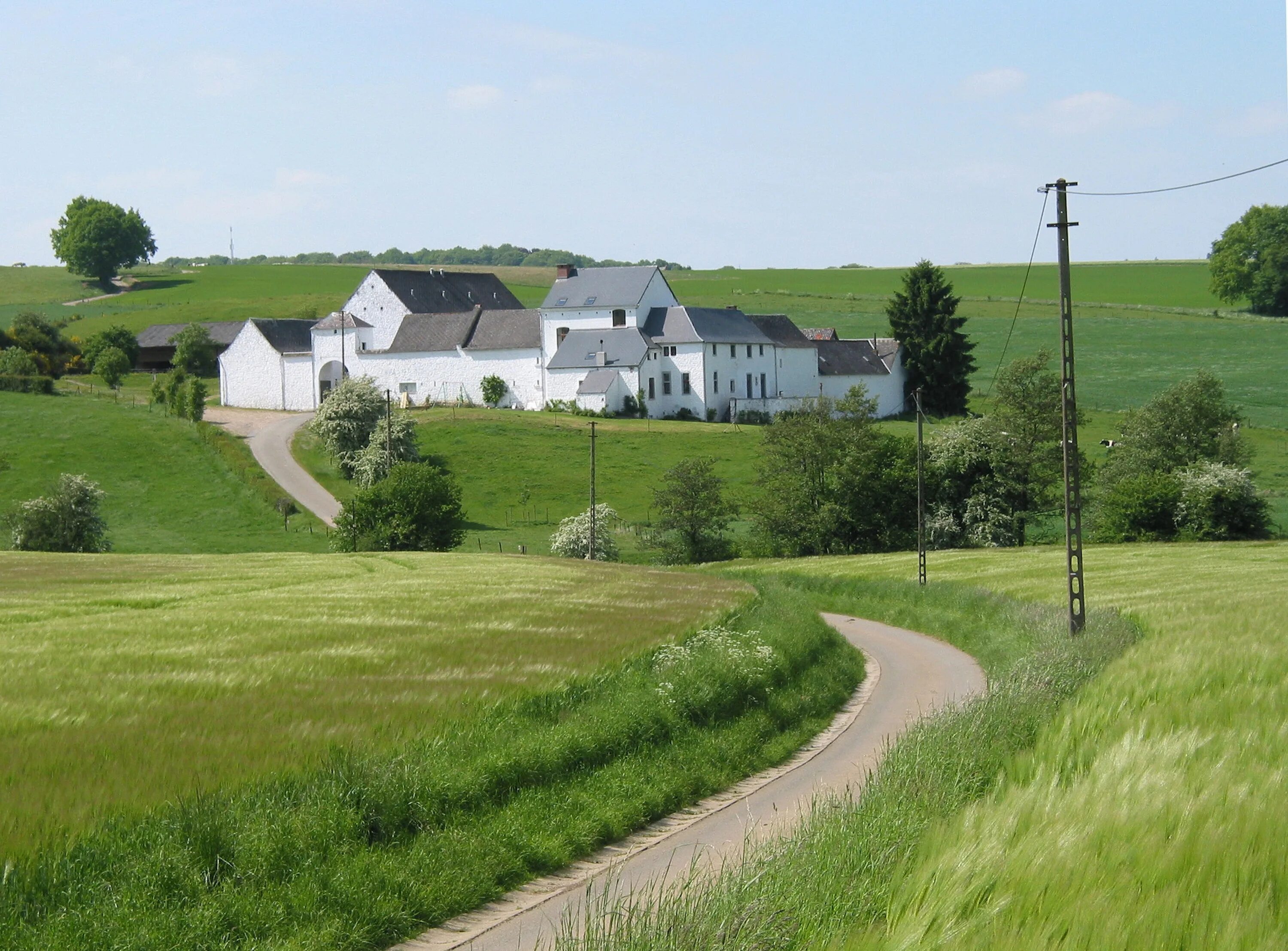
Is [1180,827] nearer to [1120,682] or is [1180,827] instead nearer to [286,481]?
[1120,682]

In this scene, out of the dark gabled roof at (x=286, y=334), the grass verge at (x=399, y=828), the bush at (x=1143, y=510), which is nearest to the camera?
the grass verge at (x=399, y=828)

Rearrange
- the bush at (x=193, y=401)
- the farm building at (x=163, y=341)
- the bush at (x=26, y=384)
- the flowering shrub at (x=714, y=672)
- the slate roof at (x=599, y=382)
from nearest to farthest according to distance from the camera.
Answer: the flowering shrub at (x=714, y=672)
the bush at (x=193, y=401)
the bush at (x=26, y=384)
the slate roof at (x=599, y=382)
the farm building at (x=163, y=341)

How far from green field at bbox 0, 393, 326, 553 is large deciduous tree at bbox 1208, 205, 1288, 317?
109 meters

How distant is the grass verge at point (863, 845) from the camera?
A: 719 centimetres

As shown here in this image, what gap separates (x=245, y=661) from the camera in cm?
1675

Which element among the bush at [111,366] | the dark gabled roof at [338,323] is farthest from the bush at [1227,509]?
the bush at [111,366]

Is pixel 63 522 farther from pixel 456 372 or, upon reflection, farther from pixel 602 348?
pixel 602 348

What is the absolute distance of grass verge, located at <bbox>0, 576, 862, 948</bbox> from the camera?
29.7ft

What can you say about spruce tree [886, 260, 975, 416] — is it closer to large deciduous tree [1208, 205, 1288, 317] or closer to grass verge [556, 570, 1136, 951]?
large deciduous tree [1208, 205, 1288, 317]

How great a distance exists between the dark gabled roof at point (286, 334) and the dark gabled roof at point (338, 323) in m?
0.91

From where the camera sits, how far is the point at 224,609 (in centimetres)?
2392

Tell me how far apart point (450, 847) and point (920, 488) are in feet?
96.7

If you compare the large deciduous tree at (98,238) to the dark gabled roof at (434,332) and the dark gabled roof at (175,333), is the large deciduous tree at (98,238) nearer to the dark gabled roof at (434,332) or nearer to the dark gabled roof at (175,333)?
the dark gabled roof at (175,333)

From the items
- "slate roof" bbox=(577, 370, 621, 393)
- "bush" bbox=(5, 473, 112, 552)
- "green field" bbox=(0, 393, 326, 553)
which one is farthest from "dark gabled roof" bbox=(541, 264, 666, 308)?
"bush" bbox=(5, 473, 112, 552)
